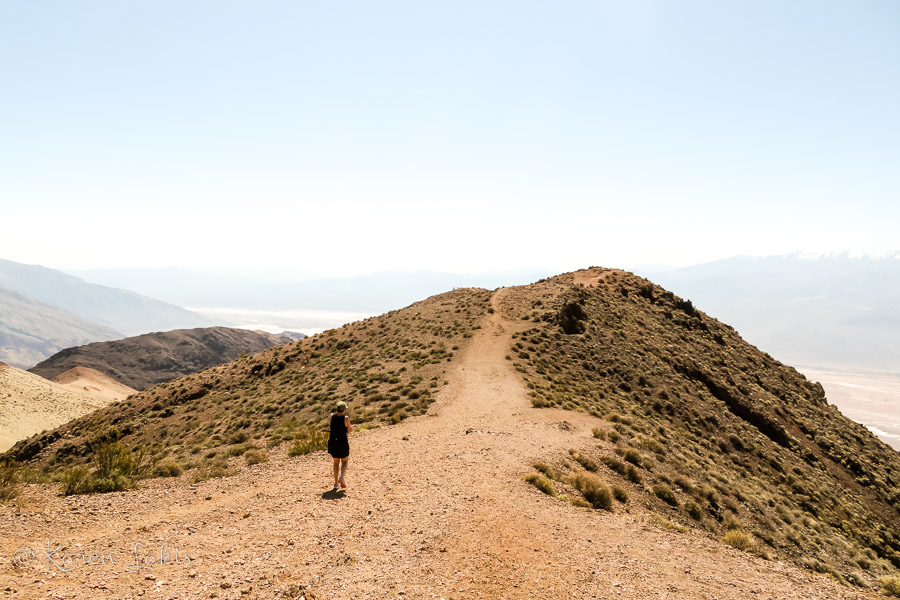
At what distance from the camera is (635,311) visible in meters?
48.4

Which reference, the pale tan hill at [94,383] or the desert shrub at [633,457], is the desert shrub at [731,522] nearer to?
the desert shrub at [633,457]

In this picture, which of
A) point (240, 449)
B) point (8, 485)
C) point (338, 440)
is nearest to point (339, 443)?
point (338, 440)

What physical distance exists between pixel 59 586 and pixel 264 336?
186 meters

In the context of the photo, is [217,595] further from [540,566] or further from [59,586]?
[540,566]

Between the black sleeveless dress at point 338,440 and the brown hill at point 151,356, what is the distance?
351 ft

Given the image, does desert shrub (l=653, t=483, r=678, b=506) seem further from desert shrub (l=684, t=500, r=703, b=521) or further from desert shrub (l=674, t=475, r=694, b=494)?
desert shrub (l=674, t=475, r=694, b=494)

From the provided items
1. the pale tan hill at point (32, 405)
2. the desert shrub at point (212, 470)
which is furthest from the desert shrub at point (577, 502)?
the pale tan hill at point (32, 405)

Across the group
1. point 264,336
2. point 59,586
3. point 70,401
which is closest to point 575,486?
point 59,586

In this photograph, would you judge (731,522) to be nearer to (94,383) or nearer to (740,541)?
(740,541)

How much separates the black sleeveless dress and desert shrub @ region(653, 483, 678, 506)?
1150 cm

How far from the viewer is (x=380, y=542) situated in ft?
32.6

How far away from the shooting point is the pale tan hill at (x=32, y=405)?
47694 millimetres

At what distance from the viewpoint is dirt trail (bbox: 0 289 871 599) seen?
8203 millimetres

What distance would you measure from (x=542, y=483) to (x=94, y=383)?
358ft
